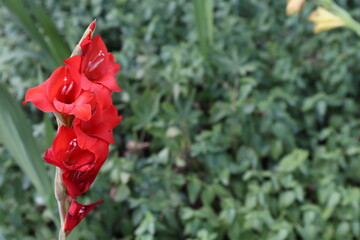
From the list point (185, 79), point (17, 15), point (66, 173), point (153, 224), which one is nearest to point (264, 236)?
point (153, 224)

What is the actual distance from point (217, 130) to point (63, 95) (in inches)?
42.6

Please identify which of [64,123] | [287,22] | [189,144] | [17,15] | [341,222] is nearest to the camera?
[64,123]

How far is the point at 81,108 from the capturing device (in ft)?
2.38

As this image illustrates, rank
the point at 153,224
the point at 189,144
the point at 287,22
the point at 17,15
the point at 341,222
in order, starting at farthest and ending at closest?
the point at 287,22 < the point at 189,144 < the point at 341,222 < the point at 17,15 < the point at 153,224

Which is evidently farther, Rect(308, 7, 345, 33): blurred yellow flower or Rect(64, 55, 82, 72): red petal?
Rect(308, 7, 345, 33): blurred yellow flower

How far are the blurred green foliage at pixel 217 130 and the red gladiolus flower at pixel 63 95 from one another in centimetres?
66

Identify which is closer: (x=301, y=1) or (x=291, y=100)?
(x=301, y=1)

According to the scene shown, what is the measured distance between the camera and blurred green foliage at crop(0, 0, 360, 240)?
1604 mm

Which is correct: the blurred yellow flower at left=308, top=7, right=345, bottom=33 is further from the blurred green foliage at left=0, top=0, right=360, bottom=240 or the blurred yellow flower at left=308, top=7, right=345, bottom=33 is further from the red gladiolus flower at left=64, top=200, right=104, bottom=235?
the red gladiolus flower at left=64, top=200, right=104, bottom=235

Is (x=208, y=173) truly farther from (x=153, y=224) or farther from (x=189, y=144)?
(x=153, y=224)

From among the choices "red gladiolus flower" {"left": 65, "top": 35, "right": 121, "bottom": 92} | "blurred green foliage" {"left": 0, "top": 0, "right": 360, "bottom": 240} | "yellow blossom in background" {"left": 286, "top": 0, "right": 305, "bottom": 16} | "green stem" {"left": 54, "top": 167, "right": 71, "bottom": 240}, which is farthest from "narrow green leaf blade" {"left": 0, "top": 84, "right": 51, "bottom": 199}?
"yellow blossom in background" {"left": 286, "top": 0, "right": 305, "bottom": 16}

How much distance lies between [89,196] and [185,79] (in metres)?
0.62

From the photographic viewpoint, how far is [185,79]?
1.95 m

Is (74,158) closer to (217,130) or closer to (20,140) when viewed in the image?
(20,140)
